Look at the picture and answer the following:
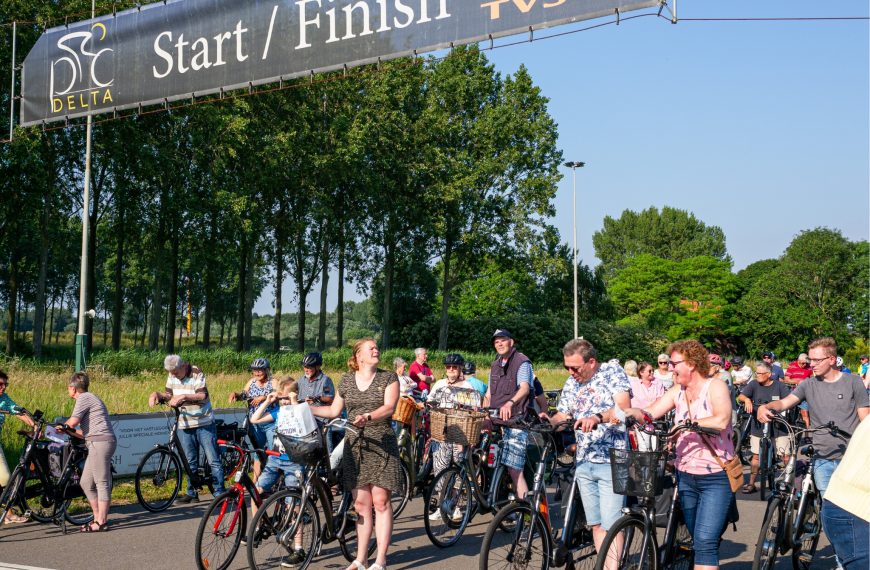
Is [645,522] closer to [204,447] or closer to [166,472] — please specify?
[204,447]

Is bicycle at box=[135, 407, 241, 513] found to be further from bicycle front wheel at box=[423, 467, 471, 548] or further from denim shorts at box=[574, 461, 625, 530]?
denim shorts at box=[574, 461, 625, 530]

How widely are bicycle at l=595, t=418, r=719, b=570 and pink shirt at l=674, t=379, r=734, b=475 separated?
86 millimetres

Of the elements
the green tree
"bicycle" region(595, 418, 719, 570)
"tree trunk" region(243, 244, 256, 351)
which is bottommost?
"bicycle" region(595, 418, 719, 570)

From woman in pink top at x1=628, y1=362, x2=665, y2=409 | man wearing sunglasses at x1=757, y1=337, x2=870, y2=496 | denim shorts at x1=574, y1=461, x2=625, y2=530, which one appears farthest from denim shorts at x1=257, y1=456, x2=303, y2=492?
woman in pink top at x1=628, y1=362, x2=665, y2=409

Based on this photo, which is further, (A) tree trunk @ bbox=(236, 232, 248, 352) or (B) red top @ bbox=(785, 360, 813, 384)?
(A) tree trunk @ bbox=(236, 232, 248, 352)

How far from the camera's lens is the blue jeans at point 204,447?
11.2 meters

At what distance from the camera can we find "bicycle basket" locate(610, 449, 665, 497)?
18.9 ft

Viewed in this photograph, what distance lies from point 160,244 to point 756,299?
61.4 metres

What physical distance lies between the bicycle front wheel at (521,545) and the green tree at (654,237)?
104 m

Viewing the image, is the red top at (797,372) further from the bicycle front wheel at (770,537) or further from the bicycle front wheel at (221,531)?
the bicycle front wheel at (221,531)

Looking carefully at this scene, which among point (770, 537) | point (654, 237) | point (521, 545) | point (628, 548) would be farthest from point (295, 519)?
point (654, 237)

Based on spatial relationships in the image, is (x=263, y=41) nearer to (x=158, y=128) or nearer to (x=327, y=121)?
(x=158, y=128)

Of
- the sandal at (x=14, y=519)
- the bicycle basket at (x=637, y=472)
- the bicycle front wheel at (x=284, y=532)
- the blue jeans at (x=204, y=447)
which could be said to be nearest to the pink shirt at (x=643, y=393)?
the blue jeans at (x=204, y=447)

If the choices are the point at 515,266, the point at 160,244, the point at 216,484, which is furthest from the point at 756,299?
the point at 216,484
